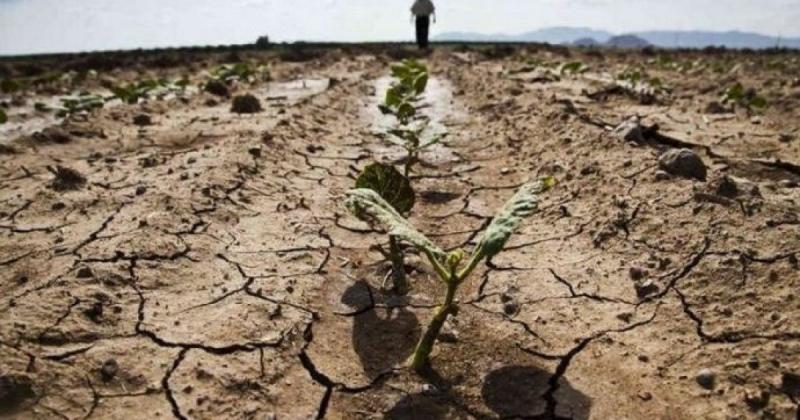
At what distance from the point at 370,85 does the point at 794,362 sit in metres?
9.75

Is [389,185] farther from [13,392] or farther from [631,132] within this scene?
[631,132]

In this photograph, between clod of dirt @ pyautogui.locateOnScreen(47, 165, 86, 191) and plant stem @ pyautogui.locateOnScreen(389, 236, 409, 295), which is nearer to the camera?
plant stem @ pyautogui.locateOnScreen(389, 236, 409, 295)

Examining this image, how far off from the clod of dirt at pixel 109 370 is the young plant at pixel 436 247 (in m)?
1.02

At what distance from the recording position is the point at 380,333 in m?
2.56

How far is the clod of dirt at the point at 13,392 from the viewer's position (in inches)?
73.5

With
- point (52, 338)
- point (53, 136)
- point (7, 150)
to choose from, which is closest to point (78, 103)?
point (53, 136)

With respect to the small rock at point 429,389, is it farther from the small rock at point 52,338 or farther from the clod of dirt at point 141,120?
the clod of dirt at point 141,120

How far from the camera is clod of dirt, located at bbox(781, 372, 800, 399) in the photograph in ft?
6.16

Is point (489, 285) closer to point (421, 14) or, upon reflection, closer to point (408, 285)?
point (408, 285)

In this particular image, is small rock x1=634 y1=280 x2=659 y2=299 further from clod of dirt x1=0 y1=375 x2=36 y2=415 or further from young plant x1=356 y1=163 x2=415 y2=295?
clod of dirt x1=0 y1=375 x2=36 y2=415

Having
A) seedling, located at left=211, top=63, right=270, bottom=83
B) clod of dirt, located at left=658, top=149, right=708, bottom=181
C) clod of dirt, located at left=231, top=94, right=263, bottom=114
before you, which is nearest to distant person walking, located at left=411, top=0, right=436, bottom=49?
seedling, located at left=211, top=63, right=270, bottom=83

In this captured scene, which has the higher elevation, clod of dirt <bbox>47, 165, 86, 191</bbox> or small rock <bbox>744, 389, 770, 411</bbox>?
clod of dirt <bbox>47, 165, 86, 191</bbox>

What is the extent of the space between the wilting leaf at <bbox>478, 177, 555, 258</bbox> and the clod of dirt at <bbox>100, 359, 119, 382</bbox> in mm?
1368

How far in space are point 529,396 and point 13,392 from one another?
1.72 m
